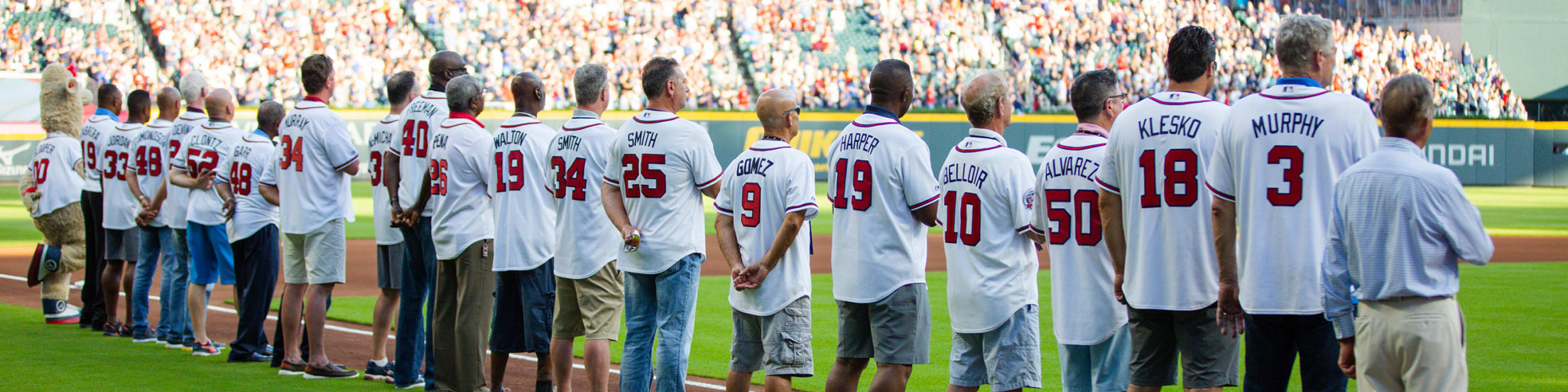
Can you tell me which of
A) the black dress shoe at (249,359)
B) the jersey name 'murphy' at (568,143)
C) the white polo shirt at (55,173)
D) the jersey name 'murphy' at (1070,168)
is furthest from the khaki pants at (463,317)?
the white polo shirt at (55,173)

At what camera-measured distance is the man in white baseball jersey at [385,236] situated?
25.2ft

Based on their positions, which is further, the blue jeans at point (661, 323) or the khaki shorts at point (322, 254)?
the khaki shorts at point (322, 254)

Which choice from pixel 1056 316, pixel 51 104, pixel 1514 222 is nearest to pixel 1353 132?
pixel 1056 316

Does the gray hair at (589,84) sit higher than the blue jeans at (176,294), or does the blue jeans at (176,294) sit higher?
the gray hair at (589,84)

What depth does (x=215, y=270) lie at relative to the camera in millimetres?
8930

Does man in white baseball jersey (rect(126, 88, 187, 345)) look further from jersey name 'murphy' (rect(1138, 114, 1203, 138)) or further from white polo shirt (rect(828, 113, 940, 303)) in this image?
jersey name 'murphy' (rect(1138, 114, 1203, 138))

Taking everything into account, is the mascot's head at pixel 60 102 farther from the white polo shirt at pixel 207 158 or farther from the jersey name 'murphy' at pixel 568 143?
the jersey name 'murphy' at pixel 568 143

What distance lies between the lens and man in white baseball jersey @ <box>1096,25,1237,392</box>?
473 cm

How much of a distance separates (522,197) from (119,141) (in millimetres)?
4679

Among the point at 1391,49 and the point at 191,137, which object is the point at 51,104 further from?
the point at 1391,49

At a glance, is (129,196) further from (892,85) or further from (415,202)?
(892,85)

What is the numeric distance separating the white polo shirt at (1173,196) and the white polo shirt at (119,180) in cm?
759

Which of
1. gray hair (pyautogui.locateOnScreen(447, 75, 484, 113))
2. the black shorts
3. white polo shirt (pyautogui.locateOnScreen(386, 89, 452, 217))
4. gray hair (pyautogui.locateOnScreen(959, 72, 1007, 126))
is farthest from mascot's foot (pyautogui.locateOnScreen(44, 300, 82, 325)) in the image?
gray hair (pyautogui.locateOnScreen(959, 72, 1007, 126))

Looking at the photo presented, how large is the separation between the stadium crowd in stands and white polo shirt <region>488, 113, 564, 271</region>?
23.5 metres
